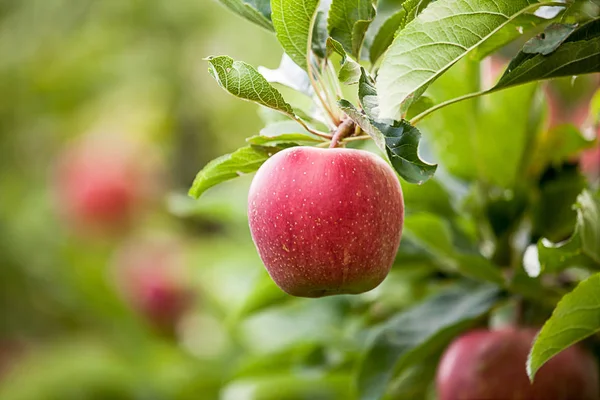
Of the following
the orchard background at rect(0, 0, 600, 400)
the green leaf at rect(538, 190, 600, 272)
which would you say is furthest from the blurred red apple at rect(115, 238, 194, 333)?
the green leaf at rect(538, 190, 600, 272)

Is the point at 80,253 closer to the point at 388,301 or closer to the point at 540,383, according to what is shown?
the point at 388,301

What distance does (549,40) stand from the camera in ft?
1.34

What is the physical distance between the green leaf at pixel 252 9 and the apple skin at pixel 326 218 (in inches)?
3.4

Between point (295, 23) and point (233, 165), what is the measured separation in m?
0.08

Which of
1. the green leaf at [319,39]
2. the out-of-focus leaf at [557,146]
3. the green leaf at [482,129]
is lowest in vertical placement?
the out-of-focus leaf at [557,146]

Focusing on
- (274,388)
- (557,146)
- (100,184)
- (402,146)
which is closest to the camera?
(402,146)

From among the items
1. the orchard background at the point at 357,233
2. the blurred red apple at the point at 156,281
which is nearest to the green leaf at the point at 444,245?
the orchard background at the point at 357,233

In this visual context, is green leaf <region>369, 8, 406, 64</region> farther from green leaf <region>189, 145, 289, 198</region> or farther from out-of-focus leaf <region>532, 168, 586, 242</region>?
out-of-focus leaf <region>532, 168, 586, 242</region>

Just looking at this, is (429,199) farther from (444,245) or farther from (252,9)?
(252,9)

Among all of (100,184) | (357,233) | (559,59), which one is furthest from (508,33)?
(100,184)

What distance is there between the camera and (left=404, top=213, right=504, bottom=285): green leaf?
559 millimetres

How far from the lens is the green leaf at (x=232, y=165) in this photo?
438 mm

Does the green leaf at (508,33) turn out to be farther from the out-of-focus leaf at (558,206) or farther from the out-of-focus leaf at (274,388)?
the out-of-focus leaf at (274,388)

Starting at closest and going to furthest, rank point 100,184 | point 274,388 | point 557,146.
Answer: point 557,146
point 274,388
point 100,184
